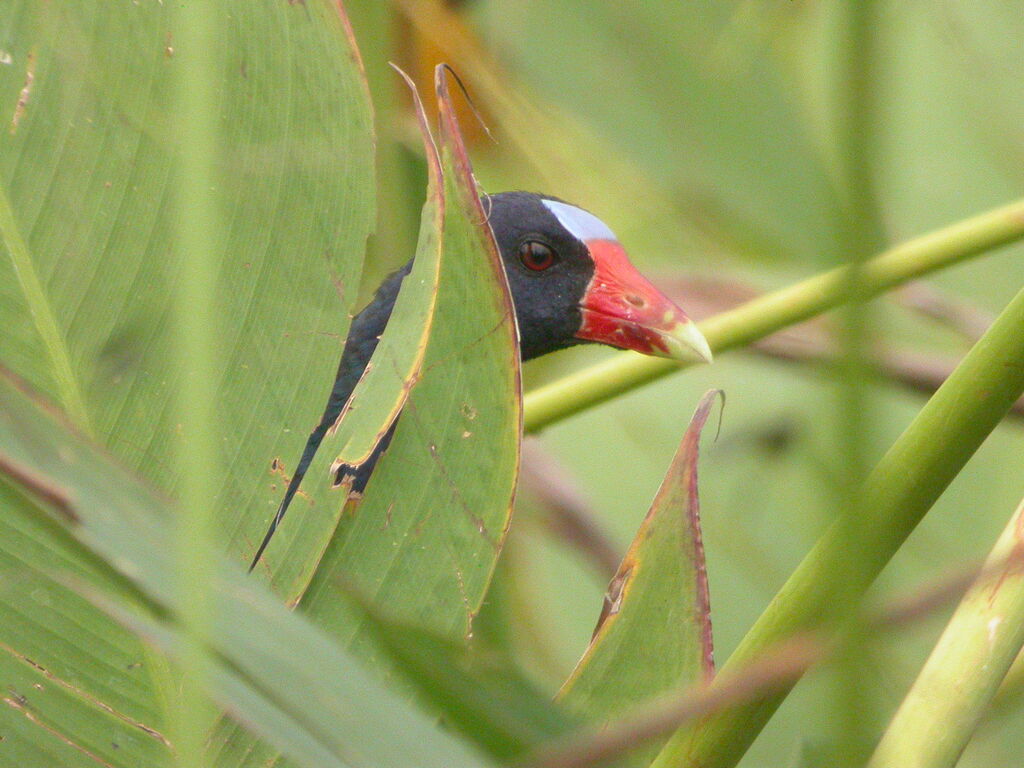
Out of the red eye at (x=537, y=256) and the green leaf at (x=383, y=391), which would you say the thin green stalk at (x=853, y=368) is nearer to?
the green leaf at (x=383, y=391)

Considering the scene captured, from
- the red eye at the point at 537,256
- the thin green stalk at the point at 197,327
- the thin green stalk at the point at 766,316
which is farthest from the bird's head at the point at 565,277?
the thin green stalk at the point at 197,327

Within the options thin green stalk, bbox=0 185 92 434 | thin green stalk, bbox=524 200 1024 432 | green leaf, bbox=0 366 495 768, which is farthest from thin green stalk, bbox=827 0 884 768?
thin green stalk, bbox=524 200 1024 432

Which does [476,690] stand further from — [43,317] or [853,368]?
[43,317]

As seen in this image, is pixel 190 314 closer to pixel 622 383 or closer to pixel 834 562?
pixel 834 562

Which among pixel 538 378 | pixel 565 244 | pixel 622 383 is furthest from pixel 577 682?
pixel 538 378

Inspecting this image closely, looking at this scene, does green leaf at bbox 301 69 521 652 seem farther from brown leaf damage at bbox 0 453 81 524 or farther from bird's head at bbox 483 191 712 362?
bird's head at bbox 483 191 712 362

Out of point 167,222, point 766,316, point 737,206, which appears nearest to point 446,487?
point 167,222
